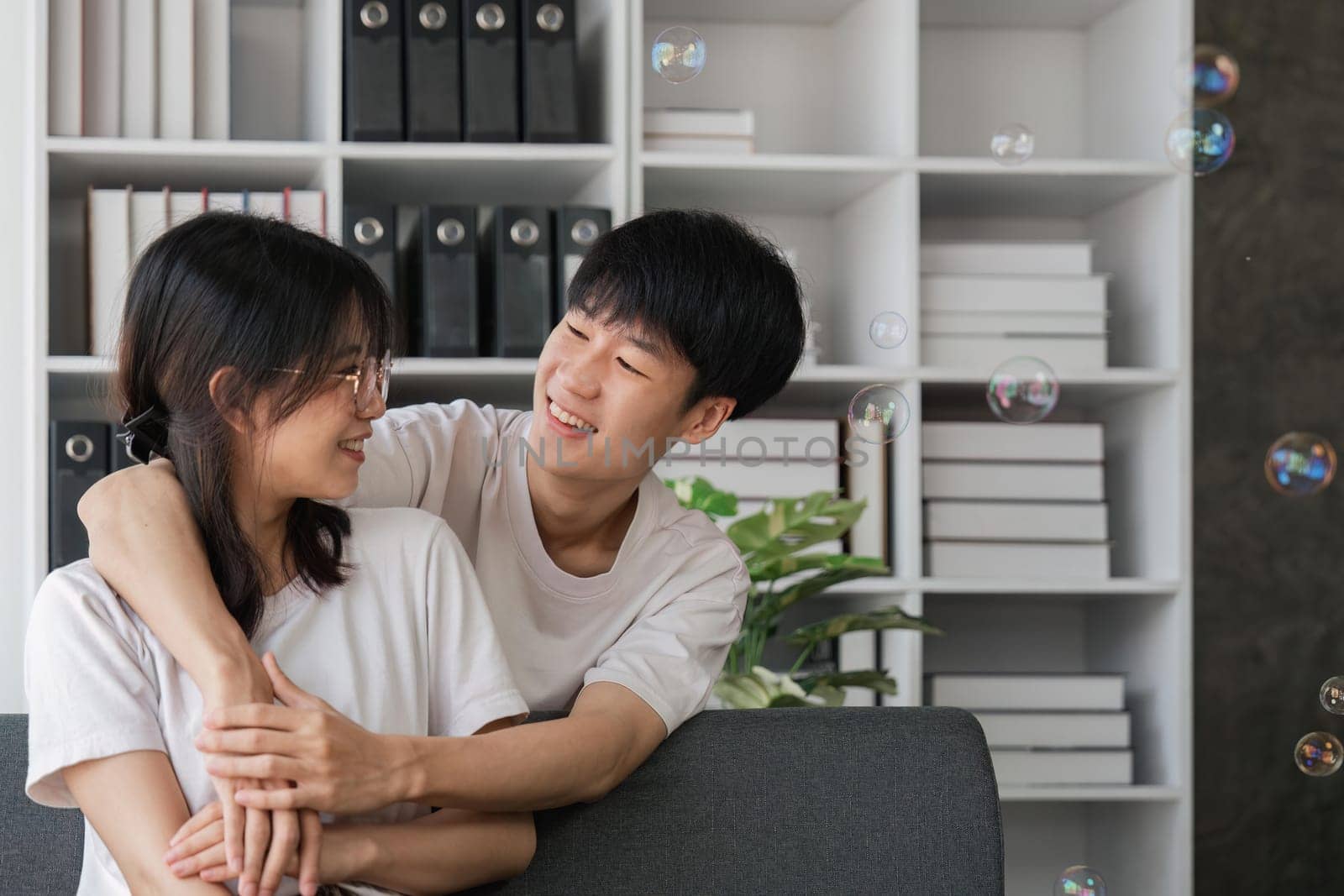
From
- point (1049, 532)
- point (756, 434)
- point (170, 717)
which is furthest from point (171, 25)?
point (1049, 532)

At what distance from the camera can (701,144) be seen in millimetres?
2305

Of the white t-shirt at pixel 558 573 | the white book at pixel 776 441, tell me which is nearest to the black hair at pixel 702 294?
the white t-shirt at pixel 558 573

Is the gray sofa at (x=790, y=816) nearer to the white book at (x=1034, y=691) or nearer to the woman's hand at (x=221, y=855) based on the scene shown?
the woman's hand at (x=221, y=855)

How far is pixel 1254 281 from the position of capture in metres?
2.51

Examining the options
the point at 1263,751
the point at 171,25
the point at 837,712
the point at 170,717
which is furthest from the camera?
the point at 1263,751

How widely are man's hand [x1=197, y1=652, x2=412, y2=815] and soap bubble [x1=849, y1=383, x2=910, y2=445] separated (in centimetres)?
131

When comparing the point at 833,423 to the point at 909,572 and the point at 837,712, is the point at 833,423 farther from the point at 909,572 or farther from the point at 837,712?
the point at 837,712

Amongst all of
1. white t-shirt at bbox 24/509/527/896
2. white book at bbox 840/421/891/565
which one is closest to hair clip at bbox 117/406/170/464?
white t-shirt at bbox 24/509/527/896

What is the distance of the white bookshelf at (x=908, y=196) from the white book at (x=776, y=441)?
97 mm

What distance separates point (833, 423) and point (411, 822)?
1445 millimetres

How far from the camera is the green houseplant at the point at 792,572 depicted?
2.00m

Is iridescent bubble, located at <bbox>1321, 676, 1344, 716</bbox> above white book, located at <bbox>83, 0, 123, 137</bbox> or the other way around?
the other way around

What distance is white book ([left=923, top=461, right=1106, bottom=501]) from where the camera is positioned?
2371mm

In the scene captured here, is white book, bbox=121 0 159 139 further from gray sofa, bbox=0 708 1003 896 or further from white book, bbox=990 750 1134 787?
white book, bbox=990 750 1134 787
